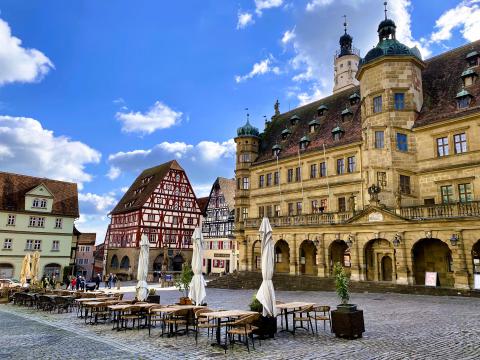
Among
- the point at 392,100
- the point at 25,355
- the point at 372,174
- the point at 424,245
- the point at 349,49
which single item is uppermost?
the point at 349,49

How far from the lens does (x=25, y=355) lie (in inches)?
393

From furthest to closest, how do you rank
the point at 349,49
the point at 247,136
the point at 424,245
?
the point at 349,49 < the point at 247,136 < the point at 424,245

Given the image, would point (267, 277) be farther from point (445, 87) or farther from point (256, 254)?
point (256, 254)

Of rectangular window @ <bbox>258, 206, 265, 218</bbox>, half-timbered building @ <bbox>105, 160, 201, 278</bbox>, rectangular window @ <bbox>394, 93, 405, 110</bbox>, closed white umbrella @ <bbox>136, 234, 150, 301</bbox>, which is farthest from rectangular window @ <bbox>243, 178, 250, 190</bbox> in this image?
closed white umbrella @ <bbox>136, 234, 150, 301</bbox>

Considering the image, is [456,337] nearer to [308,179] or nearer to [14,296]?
[14,296]

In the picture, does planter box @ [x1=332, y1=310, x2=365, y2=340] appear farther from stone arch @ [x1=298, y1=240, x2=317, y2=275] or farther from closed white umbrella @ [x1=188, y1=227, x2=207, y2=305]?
stone arch @ [x1=298, y1=240, x2=317, y2=275]

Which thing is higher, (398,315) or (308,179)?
(308,179)

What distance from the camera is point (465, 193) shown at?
28.6 m

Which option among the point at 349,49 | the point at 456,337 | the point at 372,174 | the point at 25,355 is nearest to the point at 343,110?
the point at 372,174

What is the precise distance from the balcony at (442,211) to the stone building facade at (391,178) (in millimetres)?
66

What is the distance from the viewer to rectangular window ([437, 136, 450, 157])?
1182 inches

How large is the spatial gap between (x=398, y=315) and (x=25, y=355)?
44.2 ft

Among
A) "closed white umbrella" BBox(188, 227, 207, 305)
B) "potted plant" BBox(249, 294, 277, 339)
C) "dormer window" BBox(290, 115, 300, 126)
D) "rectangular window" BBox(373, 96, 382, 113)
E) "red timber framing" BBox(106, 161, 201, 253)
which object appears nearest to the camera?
"potted plant" BBox(249, 294, 277, 339)

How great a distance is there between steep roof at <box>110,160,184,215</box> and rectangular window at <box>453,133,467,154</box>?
39.4 m
